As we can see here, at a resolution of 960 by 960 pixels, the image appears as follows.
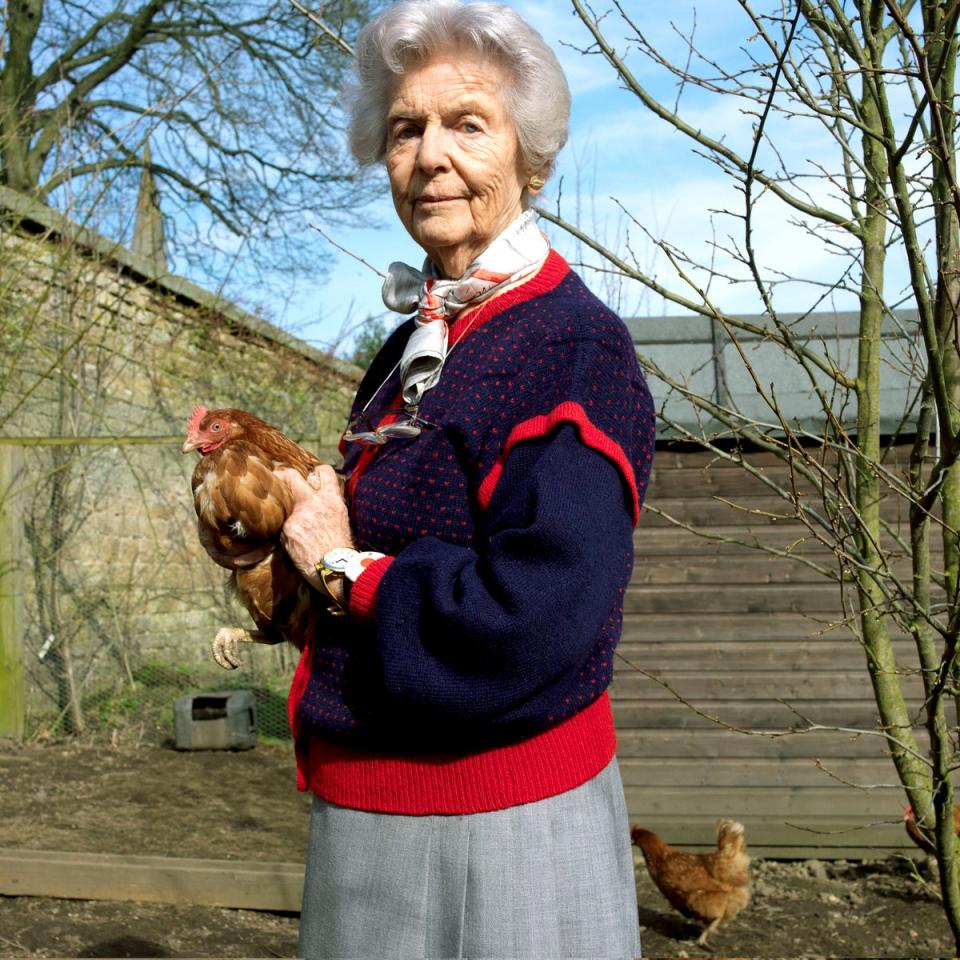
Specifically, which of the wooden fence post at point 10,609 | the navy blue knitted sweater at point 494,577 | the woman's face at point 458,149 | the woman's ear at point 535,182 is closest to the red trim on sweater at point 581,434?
the navy blue knitted sweater at point 494,577

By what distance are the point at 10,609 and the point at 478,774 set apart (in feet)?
21.0

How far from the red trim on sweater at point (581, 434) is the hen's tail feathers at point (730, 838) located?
12.8 ft

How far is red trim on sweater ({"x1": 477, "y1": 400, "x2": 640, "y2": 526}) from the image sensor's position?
4.79 feet

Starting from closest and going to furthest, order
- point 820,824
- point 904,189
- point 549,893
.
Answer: point 549,893 → point 904,189 → point 820,824

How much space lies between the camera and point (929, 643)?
269cm

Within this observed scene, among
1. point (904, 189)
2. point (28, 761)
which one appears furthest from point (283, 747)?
point (904, 189)

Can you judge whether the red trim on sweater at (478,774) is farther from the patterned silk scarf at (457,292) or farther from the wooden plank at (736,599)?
the wooden plank at (736,599)

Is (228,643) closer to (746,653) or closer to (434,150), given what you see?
(434,150)

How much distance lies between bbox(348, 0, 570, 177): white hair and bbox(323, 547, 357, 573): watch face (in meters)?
0.71

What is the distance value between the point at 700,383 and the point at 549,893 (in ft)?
14.9

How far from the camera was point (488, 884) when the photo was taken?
1.56m

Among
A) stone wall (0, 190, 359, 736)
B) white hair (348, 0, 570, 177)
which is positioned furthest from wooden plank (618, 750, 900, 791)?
white hair (348, 0, 570, 177)

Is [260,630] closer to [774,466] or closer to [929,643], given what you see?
[929,643]

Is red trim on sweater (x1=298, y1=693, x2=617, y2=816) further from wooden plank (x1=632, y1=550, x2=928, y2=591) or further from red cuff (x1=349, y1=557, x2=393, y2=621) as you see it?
wooden plank (x1=632, y1=550, x2=928, y2=591)
